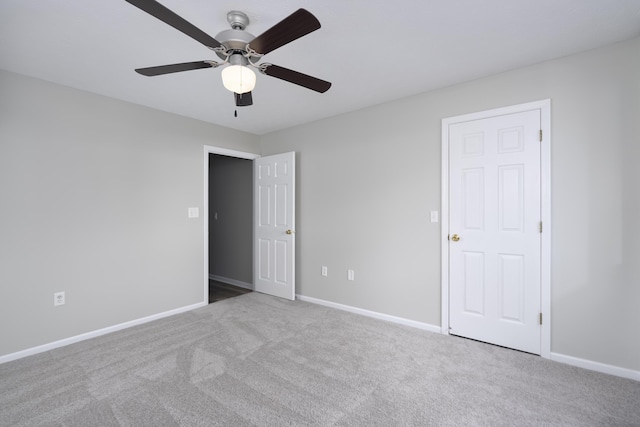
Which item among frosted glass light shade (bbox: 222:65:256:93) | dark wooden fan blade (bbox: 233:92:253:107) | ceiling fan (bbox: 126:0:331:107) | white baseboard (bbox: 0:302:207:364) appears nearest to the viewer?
ceiling fan (bbox: 126:0:331:107)

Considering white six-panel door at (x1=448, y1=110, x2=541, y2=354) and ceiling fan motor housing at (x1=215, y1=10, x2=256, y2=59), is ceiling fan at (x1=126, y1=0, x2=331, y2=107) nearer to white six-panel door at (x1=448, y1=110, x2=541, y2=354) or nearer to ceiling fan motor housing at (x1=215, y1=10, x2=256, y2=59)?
ceiling fan motor housing at (x1=215, y1=10, x2=256, y2=59)

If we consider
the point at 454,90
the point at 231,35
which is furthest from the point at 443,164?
the point at 231,35

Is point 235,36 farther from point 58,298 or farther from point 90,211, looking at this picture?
point 58,298

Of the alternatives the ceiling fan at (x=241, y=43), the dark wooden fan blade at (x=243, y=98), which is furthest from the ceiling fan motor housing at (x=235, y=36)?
the dark wooden fan blade at (x=243, y=98)

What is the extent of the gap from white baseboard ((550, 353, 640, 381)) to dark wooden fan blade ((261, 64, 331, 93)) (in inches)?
110

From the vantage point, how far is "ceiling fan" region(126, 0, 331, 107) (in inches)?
52.8

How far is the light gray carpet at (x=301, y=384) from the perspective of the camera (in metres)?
1.77

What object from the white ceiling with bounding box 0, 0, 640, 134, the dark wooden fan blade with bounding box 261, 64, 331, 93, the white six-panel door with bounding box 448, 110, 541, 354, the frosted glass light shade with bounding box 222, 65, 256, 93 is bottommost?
the white six-panel door with bounding box 448, 110, 541, 354

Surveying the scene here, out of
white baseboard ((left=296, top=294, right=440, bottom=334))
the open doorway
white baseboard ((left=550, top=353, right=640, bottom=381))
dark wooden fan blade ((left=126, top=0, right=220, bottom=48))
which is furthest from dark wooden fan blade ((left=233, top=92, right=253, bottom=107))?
white baseboard ((left=550, top=353, right=640, bottom=381))

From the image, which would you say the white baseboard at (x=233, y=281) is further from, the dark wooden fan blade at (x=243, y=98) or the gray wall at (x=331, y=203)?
the dark wooden fan blade at (x=243, y=98)

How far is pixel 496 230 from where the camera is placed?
2650mm

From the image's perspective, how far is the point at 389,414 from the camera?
179 centimetres

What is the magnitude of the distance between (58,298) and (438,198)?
3716 millimetres

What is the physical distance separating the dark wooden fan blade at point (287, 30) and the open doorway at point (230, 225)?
298 centimetres
